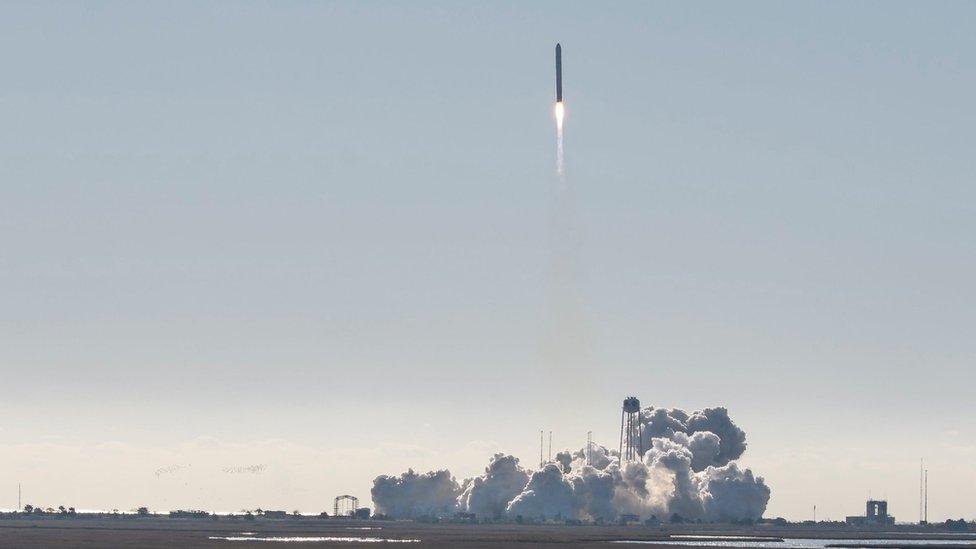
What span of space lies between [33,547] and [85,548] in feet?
22.7

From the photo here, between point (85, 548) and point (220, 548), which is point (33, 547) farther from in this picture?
point (220, 548)

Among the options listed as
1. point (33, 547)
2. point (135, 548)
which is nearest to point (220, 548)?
point (135, 548)

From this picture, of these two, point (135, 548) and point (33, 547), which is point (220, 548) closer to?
point (135, 548)

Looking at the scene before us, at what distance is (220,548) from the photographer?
200 meters

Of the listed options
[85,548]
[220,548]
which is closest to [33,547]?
[85,548]

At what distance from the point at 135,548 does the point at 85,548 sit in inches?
231

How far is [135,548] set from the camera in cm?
19900

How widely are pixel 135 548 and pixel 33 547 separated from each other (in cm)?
1235

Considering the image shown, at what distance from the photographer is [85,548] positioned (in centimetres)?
19750

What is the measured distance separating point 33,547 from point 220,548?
73.7 feet

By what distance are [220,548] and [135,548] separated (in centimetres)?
1013
